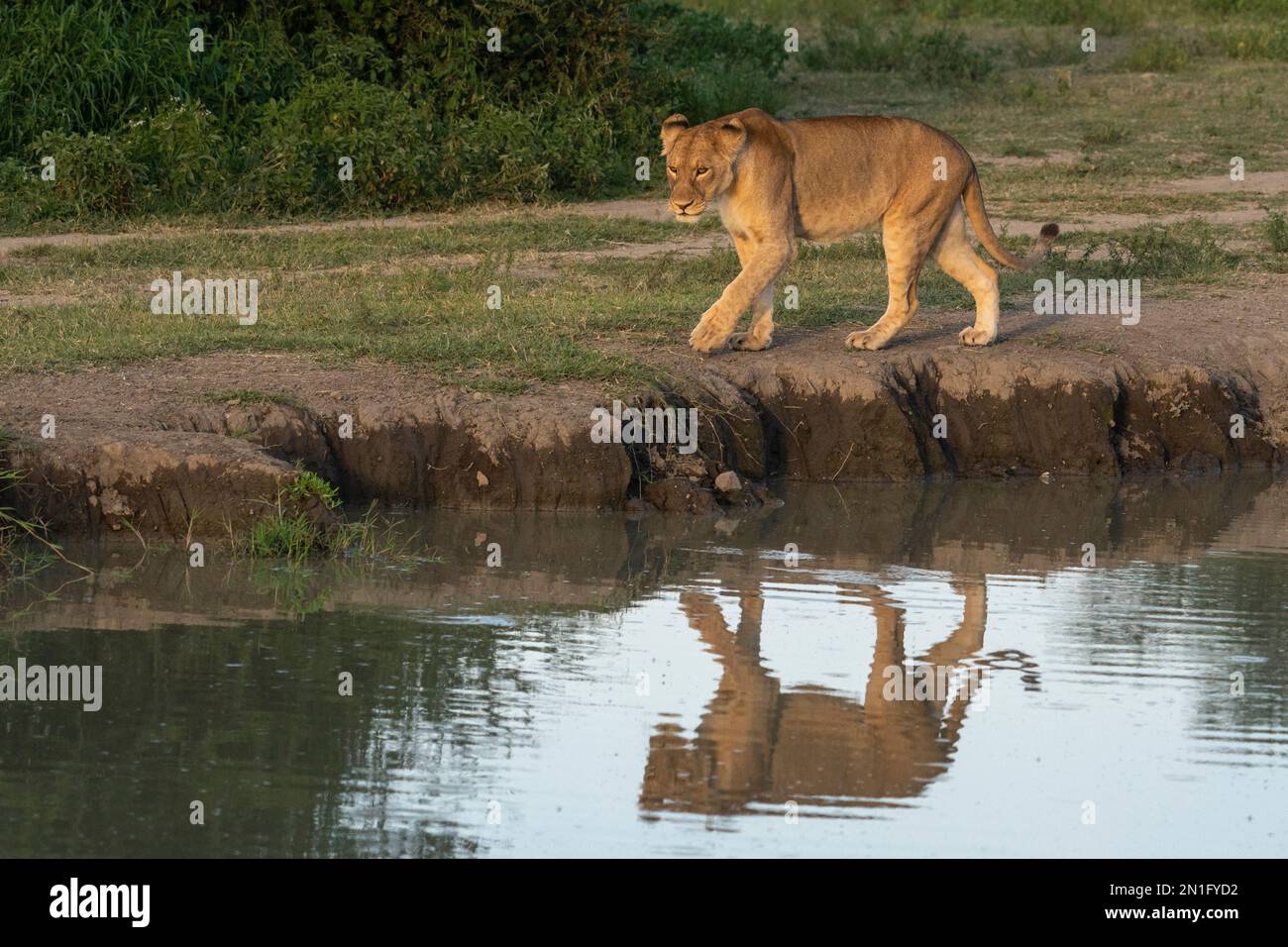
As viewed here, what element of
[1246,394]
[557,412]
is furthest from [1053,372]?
[557,412]

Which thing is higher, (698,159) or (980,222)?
(698,159)

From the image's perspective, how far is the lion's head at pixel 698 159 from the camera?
871cm

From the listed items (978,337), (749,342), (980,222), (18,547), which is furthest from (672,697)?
(980,222)

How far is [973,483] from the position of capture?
30.6 ft

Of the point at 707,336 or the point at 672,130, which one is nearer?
the point at 672,130

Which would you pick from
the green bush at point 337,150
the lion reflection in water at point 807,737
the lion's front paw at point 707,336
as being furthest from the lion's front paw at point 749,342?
the green bush at point 337,150

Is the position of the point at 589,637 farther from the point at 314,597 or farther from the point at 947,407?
the point at 947,407

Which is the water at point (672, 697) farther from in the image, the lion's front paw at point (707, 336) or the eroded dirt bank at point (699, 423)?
the lion's front paw at point (707, 336)

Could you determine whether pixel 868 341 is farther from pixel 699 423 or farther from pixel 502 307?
pixel 502 307

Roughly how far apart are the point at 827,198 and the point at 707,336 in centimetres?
82

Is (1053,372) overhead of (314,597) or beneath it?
overhead

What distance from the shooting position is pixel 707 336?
9172 millimetres

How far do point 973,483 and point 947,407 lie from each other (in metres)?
0.38

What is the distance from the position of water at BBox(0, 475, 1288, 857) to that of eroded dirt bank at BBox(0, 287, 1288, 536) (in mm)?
239
